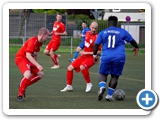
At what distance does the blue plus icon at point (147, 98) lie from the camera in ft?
27.8

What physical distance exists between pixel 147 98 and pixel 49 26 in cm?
2574

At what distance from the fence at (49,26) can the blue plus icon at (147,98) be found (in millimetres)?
21553

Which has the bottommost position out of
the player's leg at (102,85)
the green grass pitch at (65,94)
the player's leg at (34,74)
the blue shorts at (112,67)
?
the green grass pitch at (65,94)

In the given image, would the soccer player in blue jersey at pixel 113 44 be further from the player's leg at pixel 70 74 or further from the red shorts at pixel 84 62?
the player's leg at pixel 70 74

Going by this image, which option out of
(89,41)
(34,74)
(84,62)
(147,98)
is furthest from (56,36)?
(147,98)

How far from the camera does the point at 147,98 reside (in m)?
8.59

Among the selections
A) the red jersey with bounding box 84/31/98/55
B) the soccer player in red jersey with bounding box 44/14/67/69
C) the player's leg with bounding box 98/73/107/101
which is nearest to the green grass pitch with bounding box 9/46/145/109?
the player's leg with bounding box 98/73/107/101

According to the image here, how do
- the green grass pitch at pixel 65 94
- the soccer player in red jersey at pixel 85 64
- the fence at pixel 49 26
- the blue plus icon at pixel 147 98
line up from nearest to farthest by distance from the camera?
the blue plus icon at pixel 147 98, the green grass pitch at pixel 65 94, the soccer player in red jersey at pixel 85 64, the fence at pixel 49 26

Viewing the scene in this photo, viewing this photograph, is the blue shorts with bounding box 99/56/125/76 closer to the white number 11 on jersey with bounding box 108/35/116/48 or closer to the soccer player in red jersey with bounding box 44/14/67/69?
the white number 11 on jersey with bounding box 108/35/116/48

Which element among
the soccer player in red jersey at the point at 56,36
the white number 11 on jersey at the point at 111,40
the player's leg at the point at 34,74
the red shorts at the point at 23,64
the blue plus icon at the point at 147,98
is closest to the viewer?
the blue plus icon at the point at 147,98

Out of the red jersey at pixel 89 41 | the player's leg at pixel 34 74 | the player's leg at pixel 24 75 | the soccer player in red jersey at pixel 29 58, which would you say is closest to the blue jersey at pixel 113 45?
the soccer player in red jersey at pixel 29 58

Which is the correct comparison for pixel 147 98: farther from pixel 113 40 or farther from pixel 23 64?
pixel 23 64
